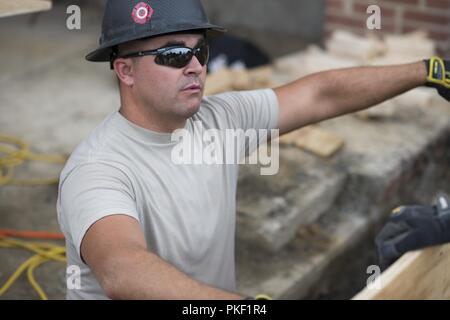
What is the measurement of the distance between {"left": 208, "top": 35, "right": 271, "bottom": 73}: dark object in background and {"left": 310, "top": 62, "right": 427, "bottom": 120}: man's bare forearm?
2.86 m

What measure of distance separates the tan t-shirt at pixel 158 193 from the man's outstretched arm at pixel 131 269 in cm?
7

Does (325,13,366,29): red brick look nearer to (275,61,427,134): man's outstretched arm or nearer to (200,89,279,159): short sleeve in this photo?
(275,61,427,134): man's outstretched arm

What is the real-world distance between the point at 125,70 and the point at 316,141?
2.46m

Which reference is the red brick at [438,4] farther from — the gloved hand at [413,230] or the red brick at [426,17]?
the gloved hand at [413,230]

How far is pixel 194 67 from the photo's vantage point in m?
2.61

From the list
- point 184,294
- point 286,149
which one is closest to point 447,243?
point 184,294

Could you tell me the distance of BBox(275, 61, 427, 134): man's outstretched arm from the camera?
3057 mm

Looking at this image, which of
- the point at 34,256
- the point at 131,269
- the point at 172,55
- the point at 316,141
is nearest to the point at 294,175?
the point at 316,141

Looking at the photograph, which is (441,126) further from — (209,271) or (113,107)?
(209,271)

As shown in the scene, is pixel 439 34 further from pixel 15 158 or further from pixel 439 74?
pixel 15 158

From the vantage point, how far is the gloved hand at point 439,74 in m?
2.99

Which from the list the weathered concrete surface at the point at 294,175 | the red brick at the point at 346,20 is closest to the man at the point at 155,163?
the weathered concrete surface at the point at 294,175

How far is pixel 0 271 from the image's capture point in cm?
385

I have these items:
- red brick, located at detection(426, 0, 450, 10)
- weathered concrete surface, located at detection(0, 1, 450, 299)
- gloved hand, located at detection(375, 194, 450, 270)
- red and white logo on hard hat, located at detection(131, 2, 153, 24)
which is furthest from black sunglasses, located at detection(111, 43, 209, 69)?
red brick, located at detection(426, 0, 450, 10)
